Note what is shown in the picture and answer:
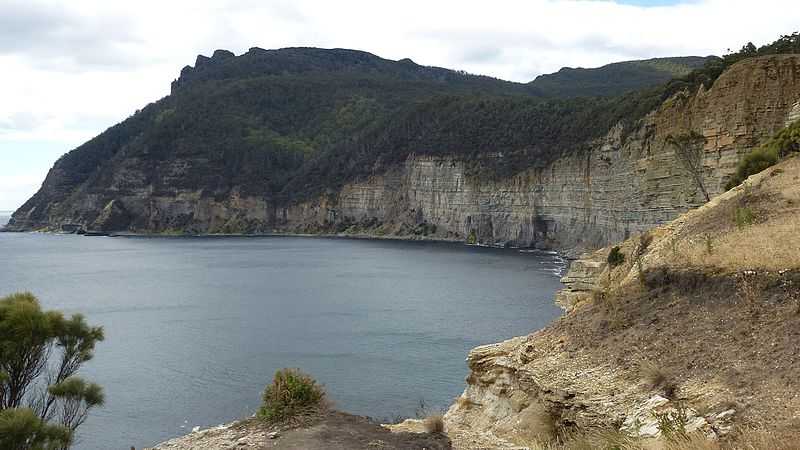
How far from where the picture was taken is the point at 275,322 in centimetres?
5534

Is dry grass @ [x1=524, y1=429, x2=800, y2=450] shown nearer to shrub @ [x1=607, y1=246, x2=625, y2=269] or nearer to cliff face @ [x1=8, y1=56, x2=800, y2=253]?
shrub @ [x1=607, y1=246, x2=625, y2=269]

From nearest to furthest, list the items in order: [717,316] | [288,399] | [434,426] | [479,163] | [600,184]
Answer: [717,316]
[288,399]
[434,426]
[600,184]
[479,163]

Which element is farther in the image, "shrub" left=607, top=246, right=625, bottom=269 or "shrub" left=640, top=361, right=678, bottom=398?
"shrub" left=607, top=246, right=625, bottom=269

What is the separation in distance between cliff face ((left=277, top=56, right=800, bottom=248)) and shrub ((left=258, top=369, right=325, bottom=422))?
3313cm

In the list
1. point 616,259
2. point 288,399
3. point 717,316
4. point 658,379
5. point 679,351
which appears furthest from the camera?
point 616,259

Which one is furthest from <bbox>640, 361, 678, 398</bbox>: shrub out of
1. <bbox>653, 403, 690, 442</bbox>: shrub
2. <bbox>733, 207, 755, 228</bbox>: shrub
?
<bbox>733, 207, 755, 228</bbox>: shrub

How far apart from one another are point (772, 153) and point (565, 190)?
86.2m

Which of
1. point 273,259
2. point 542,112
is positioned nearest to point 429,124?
point 542,112

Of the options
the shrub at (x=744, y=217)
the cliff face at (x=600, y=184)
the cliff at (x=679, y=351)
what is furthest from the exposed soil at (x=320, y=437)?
the cliff face at (x=600, y=184)

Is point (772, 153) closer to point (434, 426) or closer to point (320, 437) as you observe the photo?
point (434, 426)

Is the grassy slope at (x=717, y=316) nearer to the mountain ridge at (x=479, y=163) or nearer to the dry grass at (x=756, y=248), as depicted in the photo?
the dry grass at (x=756, y=248)

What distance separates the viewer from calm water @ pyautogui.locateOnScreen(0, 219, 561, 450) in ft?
109

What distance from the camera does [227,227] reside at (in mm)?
194375

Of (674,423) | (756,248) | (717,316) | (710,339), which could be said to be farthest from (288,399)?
(756,248)
